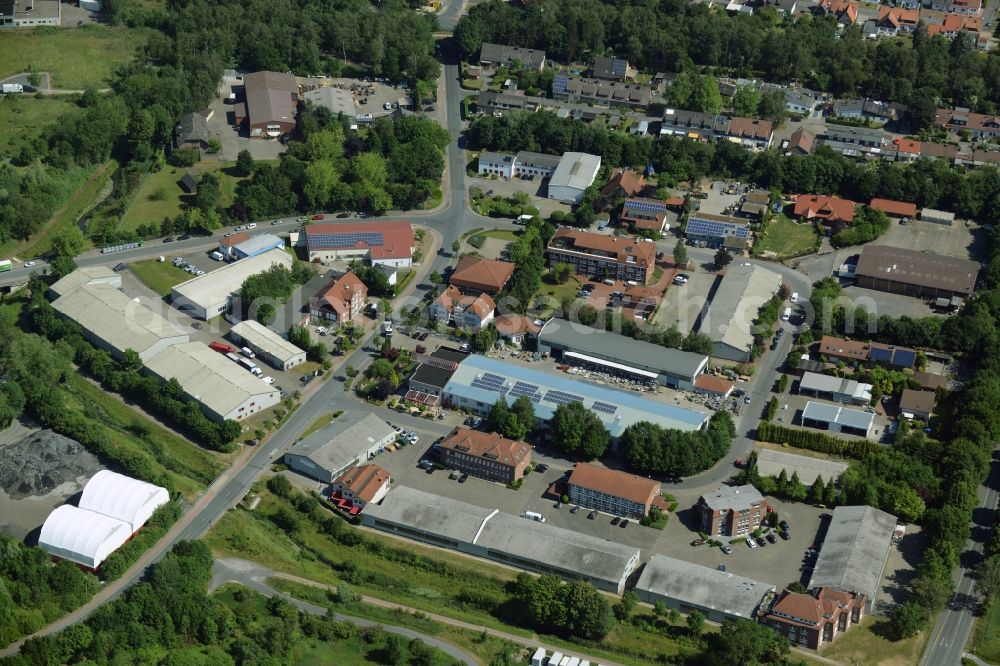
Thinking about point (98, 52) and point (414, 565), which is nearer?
point (414, 565)

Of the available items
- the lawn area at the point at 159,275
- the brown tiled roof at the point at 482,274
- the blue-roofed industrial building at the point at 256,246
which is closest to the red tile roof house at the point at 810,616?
the brown tiled roof at the point at 482,274

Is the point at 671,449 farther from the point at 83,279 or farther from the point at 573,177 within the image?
the point at 83,279

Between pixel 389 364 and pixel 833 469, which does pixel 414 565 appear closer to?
pixel 389 364

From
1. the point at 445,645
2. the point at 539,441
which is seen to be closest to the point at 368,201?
the point at 539,441

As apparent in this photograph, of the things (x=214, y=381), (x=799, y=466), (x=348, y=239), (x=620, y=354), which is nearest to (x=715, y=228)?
(x=620, y=354)

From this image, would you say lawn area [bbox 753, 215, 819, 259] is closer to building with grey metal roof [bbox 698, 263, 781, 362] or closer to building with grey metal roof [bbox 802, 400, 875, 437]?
building with grey metal roof [bbox 698, 263, 781, 362]

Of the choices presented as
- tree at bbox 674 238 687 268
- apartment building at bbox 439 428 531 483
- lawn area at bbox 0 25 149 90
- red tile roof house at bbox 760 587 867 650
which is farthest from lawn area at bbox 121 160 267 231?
red tile roof house at bbox 760 587 867 650

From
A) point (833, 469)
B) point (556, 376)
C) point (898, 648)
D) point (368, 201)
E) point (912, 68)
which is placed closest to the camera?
point (898, 648)
